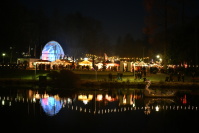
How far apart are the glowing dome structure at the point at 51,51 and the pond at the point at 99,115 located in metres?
43.5

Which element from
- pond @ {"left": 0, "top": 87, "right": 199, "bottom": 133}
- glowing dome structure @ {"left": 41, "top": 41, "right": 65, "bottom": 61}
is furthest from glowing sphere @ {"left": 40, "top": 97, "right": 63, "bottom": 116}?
glowing dome structure @ {"left": 41, "top": 41, "right": 65, "bottom": 61}

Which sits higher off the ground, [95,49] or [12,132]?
[95,49]

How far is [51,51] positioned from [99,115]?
2082 inches

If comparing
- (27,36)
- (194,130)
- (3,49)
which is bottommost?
(194,130)

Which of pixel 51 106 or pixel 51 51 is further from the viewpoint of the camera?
pixel 51 51

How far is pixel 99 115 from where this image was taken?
18.2 meters

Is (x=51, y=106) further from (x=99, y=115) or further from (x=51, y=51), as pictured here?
(x=51, y=51)

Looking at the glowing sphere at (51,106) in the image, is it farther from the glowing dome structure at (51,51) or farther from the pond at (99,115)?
the glowing dome structure at (51,51)

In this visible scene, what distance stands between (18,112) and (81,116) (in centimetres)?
435

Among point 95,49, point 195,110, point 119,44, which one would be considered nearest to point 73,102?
point 195,110

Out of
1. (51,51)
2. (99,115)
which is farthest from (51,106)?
(51,51)

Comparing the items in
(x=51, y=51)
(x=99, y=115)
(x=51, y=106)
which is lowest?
(x=99, y=115)

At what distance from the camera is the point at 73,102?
23.2m

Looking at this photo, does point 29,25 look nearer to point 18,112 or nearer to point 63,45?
point 63,45
